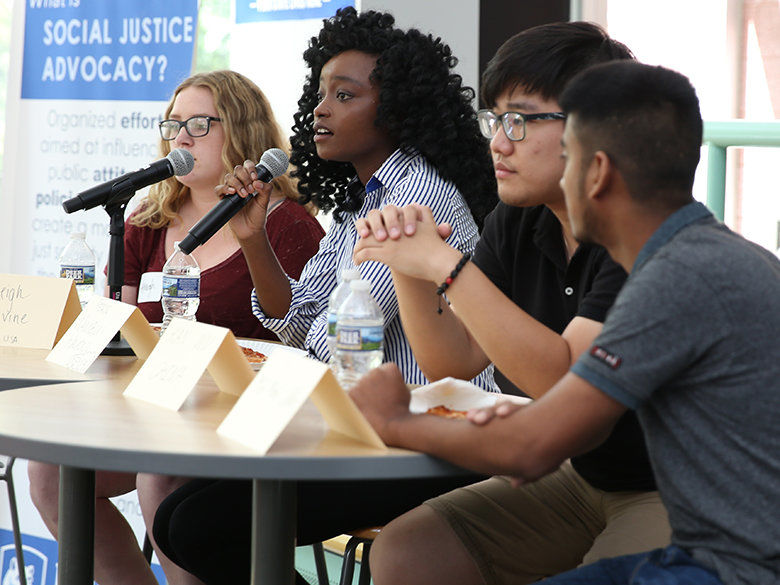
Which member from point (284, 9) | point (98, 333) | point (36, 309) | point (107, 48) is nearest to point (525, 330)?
point (98, 333)

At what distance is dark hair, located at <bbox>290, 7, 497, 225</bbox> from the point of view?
2342 mm

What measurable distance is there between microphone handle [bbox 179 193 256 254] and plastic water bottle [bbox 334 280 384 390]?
1.43 ft

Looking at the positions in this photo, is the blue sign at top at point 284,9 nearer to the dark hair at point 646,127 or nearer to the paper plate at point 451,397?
the paper plate at point 451,397

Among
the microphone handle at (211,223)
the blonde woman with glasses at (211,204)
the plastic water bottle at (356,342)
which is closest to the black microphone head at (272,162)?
the microphone handle at (211,223)

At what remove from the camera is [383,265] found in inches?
83.9

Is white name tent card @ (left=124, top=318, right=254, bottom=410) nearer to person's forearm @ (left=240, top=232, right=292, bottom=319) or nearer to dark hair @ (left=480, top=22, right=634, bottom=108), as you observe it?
dark hair @ (left=480, top=22, right=634, bottom=108)

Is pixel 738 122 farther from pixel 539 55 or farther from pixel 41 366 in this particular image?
pixel 41 366

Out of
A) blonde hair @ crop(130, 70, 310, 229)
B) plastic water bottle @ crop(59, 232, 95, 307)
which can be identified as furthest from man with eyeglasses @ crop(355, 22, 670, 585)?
blonde hair @ crop(130, 70, 310, 229)

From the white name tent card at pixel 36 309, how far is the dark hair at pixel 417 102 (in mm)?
696

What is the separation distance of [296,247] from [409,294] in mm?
1088

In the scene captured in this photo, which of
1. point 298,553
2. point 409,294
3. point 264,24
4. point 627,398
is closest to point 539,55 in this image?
point 409,294

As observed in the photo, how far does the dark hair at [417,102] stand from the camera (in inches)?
92.2

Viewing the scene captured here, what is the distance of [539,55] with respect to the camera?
170cm

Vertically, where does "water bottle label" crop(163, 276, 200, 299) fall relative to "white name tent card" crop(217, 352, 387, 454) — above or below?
above
